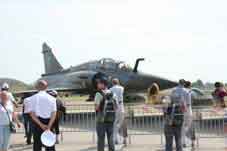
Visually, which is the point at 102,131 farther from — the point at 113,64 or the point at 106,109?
the point at 113,64

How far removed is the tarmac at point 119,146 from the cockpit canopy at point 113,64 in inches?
480

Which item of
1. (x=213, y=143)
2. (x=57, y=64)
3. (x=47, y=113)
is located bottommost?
(x=213, y=143)

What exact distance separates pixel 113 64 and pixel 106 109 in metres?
17.7

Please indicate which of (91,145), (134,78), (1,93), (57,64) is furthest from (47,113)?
(57,64)

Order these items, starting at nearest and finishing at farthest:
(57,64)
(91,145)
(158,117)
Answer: (91,145) → (158,117) → (57,64)

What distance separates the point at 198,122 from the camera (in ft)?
52.6

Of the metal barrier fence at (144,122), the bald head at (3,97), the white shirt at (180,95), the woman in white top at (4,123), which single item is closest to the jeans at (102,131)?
the white shirt at (180,95)

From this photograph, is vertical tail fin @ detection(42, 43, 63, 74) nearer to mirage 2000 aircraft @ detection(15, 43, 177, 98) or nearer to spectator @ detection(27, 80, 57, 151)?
mirage 2000 aircraft @ detection(15, 43, 177, 98)

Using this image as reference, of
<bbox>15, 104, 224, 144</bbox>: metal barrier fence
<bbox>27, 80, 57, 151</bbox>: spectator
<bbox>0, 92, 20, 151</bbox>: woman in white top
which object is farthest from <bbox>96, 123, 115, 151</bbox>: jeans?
<bbox>15, 104, 224, 144</bbox>: metal barrier fence

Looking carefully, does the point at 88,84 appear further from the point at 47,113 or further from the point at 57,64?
the point at 47,113

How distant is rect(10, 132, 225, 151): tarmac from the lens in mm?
12102

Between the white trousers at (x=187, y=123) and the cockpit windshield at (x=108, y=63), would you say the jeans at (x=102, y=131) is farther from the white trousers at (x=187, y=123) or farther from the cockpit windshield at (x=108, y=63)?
the cockpit windshield at (x=108, y=63)

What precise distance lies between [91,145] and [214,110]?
3.51 m

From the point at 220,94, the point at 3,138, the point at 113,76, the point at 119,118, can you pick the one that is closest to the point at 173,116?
the point at 119,118
